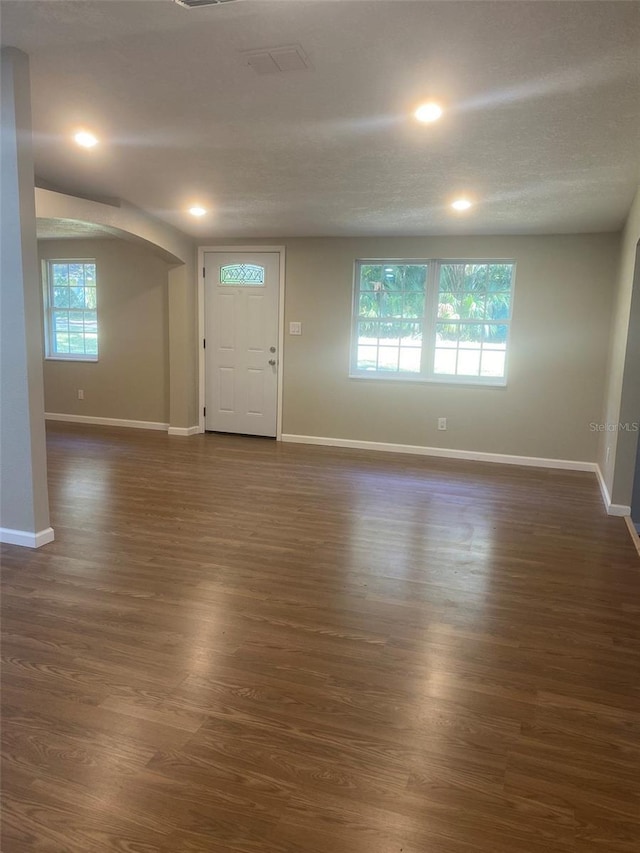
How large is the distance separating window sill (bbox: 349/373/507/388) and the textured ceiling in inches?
59.8

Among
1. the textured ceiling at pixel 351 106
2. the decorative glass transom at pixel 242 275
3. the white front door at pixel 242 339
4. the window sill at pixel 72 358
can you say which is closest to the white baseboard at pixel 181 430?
the white front door at pixel 242 339

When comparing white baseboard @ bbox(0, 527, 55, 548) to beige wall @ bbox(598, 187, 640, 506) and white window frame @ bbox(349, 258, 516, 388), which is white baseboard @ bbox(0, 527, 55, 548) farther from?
beige wall @ bbox(598, 187, 640, 506)

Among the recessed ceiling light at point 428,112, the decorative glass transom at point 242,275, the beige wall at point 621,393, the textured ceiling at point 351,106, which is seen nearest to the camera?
the textured ceiling at point 351,106

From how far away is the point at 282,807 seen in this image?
1485 mm

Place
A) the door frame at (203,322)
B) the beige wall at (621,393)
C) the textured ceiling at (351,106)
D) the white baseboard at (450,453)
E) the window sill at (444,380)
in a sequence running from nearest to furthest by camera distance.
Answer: the textured ceiling at (351,106) < the beige wall at (621,393) < the white baseboard at (450,453) < the window sill at (444,380) < the door frame at (203,322)

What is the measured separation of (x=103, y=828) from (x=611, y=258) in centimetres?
564

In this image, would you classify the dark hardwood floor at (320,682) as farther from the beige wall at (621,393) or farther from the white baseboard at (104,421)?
the white baseboard at (104,421)

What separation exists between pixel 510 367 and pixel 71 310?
5.63m

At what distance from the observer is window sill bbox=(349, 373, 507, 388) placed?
222 inches

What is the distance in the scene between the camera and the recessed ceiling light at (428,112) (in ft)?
10.4

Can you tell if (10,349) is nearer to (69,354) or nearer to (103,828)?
(103,828)

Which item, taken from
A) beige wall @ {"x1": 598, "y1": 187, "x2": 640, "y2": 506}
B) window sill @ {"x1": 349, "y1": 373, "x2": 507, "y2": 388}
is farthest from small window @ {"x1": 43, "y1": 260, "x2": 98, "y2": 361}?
beige wall @ {"x1": 598, "y1": 187, "x2": 640, "y2": 506}

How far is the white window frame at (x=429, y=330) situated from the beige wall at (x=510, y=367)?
6 centimetres

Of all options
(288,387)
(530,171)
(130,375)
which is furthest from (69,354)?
(530,171)
